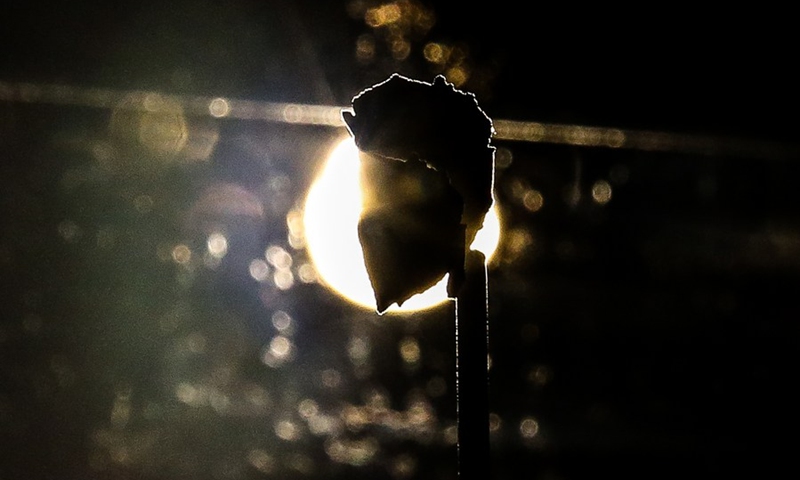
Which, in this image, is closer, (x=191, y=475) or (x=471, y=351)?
(x=471, y=351)

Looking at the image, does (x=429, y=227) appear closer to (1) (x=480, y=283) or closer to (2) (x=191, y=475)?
(1) (x=480, y=283)

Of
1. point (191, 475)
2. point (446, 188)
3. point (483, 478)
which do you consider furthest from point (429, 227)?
point (191, 475)

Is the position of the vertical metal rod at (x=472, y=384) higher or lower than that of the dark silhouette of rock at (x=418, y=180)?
lower

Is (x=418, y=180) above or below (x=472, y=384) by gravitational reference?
above

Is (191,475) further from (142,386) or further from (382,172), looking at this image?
(382,172)

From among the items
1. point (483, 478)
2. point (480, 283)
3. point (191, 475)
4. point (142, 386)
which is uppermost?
point (142, 386)

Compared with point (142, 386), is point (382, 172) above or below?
below

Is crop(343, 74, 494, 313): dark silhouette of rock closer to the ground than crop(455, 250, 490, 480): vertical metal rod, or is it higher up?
higher up
